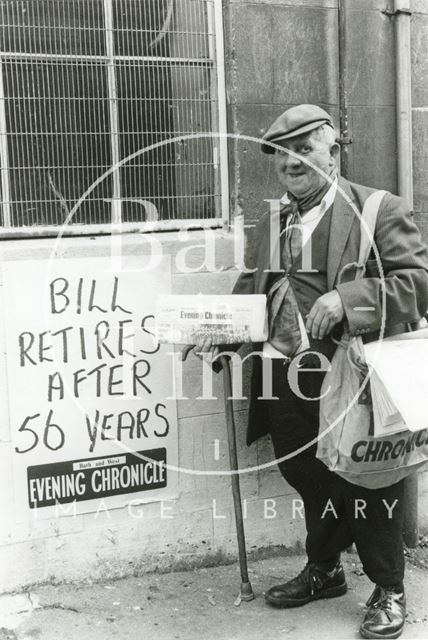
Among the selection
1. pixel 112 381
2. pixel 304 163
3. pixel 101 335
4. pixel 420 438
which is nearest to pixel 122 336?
pixel 101 335

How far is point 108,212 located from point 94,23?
0.81 m

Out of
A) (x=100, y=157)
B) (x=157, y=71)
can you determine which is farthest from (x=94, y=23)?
(x=100, y=157)

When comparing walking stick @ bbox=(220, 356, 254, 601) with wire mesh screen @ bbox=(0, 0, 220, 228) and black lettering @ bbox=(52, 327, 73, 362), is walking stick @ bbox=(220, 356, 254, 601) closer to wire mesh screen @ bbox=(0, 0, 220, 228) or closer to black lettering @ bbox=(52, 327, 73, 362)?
black lettering @ bbox=(52, 327, 73, 362)

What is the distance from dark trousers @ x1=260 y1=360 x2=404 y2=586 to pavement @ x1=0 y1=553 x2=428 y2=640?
245mm

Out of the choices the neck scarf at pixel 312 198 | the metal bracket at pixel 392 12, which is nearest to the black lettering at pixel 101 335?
the neck scarf at pixel 312 198

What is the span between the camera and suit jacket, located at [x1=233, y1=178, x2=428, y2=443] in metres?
3.10

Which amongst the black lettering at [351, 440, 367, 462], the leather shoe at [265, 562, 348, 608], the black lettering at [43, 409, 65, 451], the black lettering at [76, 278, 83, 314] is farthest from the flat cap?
the leather shoe at [265, 562, 348, 608]

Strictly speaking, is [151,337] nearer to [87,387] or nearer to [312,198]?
[87,387]

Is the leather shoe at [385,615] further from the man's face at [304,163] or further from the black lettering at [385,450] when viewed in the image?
the man's face at [304,163]

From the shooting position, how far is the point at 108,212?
371cm

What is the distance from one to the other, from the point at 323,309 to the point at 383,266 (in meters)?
0.30

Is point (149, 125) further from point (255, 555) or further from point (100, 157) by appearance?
point (255, 555)

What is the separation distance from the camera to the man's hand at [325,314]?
10.2 feet

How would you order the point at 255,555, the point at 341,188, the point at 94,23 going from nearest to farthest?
the point at 341,188 < the point at 94,23 < the point at 255,555
